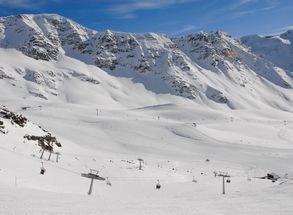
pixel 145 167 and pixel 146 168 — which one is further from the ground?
pixel 145 167

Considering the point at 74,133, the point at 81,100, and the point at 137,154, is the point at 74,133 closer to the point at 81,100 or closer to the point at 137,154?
the point at 137,154

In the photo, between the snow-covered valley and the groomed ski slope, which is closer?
the groomed ski slope

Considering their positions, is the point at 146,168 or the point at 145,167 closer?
the point at 146,168

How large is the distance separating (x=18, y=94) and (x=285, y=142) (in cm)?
11391

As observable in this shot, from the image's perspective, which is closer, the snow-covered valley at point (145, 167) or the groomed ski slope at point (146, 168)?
the groomed ski slope at point (146, 168)

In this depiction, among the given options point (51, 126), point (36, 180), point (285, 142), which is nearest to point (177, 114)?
point (285, 142)

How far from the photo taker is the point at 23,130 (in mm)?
49281

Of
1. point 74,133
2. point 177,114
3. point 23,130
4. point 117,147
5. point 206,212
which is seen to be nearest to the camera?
point 206,212

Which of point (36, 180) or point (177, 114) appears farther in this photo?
point (177, 114)

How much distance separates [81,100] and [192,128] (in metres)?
100

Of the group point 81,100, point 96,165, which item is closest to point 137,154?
point 96,165

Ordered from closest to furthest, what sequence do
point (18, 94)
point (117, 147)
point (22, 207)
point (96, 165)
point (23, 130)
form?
point (22, 207) < point (96, 165) < point (23, 130) < point (117, 147) < point (18, 94)

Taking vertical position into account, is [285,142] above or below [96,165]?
above

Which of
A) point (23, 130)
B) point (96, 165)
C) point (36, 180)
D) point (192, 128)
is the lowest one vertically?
point (36, 180)
